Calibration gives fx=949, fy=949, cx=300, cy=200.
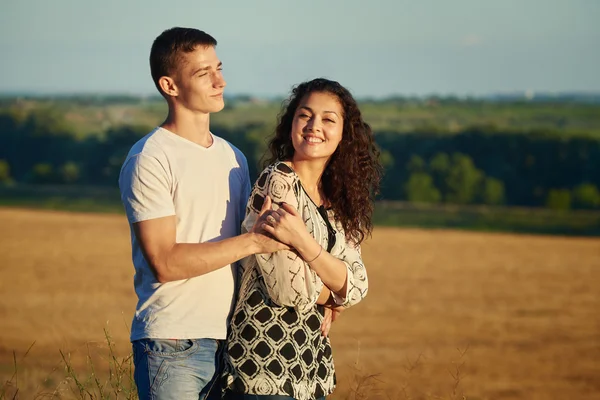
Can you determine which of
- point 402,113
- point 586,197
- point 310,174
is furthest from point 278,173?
point 402,113

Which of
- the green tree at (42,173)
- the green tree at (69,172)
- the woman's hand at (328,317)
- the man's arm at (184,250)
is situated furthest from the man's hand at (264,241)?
the green tree at (42,173)

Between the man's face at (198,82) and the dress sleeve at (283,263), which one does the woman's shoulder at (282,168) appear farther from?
the man's face at (198,82)

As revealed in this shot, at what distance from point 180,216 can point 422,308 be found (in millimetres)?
21198

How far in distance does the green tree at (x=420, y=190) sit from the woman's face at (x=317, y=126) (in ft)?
125

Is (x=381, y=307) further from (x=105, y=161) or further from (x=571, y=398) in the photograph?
(x=105, y=161)

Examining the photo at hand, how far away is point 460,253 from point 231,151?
29.3 m

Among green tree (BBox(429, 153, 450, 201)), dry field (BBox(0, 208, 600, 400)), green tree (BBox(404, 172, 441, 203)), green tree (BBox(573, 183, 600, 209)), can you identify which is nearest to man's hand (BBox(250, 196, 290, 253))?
dry field (BBox(0, 208, 600, 400))

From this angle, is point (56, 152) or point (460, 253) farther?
point (56, 152)

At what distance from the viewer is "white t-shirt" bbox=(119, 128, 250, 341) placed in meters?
3.35

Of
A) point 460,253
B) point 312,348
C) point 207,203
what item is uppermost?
point 207,203

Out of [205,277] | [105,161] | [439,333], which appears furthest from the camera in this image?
[105,161]

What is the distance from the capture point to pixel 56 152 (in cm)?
4719

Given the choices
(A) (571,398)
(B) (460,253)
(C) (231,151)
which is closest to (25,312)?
(A) (571,398)

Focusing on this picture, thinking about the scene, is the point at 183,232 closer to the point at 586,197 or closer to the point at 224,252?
the point at 224,252
